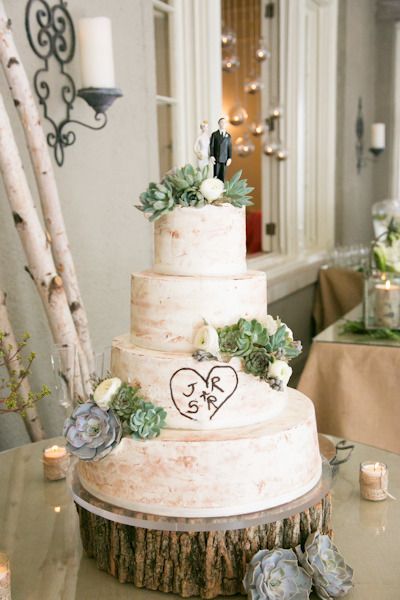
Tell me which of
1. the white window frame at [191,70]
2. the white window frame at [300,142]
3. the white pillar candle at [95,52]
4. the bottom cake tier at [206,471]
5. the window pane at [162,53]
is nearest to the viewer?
the bottom cake tier at [206,471]

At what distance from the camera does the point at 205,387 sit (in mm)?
1167

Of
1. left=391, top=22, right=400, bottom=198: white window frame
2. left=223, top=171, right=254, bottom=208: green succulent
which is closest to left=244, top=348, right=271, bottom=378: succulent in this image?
left=223, top=171, right=254, bottom=208: green succulent

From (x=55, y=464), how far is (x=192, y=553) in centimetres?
50

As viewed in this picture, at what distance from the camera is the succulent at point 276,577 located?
3.40 ft

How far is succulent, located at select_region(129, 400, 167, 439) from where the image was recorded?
1.13m

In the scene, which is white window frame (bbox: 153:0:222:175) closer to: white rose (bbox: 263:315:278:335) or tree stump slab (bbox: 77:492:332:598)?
white rose (bbox: 263:315:278:335)

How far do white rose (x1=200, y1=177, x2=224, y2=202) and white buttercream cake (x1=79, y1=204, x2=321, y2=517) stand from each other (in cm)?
2

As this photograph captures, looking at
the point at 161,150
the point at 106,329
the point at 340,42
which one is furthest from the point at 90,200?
the point at 340,42

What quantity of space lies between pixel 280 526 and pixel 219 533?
11cm

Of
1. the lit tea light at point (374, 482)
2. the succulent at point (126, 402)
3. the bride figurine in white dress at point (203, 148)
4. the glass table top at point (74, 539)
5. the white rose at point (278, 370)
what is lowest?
the glass table top at point (74, 539)

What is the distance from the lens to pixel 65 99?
2.22 m

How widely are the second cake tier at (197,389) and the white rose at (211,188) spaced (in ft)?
0.91

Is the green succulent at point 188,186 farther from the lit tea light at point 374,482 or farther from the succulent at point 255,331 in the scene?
the lit tea light at point 374,482

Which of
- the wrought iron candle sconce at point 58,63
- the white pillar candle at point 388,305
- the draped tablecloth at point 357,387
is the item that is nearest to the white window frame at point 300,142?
the white pillar candle at point 388,305
